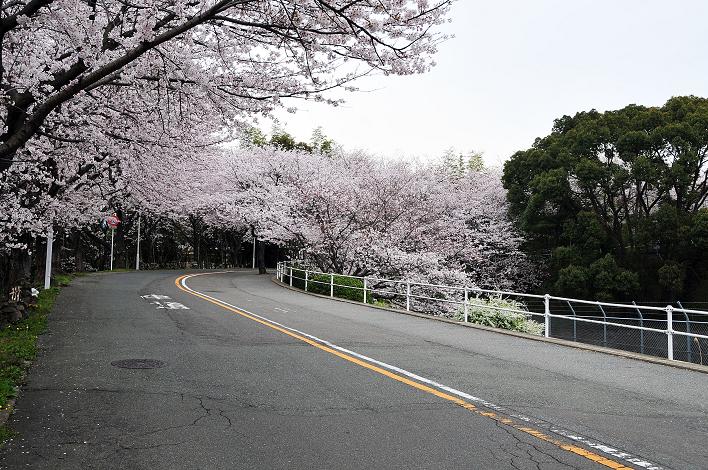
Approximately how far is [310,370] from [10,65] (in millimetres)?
8487

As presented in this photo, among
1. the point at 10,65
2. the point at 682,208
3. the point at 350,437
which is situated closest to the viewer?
the point at 350,437

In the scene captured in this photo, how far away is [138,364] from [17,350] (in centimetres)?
243

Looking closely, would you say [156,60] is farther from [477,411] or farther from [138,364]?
[477,411]

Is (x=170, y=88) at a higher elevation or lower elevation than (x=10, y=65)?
lower

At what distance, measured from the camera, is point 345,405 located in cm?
636

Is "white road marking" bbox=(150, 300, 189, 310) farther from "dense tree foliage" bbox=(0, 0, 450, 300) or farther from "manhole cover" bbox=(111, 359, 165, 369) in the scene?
"manhole cover" bbox=(111, 359, 165, 369)

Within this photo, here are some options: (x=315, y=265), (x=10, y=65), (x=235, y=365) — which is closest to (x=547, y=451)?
(x=235, y=365)

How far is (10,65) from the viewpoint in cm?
1122

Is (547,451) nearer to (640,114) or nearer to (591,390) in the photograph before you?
(591,390)

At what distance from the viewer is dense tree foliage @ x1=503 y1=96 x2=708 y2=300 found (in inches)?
1164

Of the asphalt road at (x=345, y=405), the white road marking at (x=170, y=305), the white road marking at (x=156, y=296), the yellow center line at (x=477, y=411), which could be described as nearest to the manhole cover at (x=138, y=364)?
the asphalt road at (x=345, y=405)

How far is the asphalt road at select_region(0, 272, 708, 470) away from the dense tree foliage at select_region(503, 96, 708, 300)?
69.1 ft

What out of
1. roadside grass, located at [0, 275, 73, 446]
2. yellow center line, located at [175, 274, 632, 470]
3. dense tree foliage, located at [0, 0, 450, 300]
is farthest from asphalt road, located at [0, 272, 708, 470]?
dense tree foliage, located at [0, 0, 450, 300]

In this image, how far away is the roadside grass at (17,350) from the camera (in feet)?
21.6
